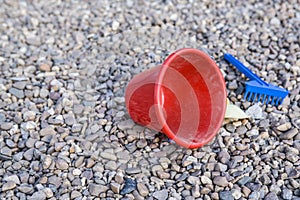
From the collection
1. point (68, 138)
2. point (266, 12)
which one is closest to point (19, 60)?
point (68, 138)

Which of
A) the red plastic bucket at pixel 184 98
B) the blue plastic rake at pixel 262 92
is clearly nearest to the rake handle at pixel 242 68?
the blue plastic rake at pixel 262 92

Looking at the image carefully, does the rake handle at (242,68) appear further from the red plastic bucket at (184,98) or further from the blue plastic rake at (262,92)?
the red plastic bucket at (184,98)

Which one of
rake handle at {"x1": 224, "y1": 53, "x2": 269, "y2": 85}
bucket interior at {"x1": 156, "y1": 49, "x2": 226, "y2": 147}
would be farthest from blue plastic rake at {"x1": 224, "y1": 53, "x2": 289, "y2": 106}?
bucket interior at {"x1": 156, "y1": 49, "x2": 226, "y2": 147}

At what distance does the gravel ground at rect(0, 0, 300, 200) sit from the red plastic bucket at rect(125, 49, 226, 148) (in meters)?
0.08

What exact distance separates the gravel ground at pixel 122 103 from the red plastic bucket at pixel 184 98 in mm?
75

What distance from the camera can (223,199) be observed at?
173cm

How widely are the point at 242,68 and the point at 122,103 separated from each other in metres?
0.60

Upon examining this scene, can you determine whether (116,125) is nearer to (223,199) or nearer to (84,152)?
(84,152)

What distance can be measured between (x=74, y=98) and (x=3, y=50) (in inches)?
23.2

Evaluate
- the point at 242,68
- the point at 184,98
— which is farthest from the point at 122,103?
the point at 242,68

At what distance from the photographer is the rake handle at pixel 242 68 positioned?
2153mm

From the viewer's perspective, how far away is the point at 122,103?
6.99ft

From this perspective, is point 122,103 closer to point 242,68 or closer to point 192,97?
point 192,97

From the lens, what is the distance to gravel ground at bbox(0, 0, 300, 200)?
179 centimetres
